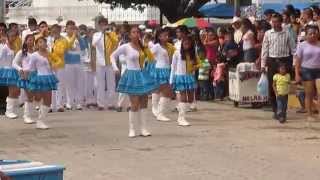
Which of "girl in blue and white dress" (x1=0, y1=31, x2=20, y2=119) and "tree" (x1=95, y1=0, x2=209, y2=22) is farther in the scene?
"tree" (x1=95, y1=0, x2=209, y2=22)

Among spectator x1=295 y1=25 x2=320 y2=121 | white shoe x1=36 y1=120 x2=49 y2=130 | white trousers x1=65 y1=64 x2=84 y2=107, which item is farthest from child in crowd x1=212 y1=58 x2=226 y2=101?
white shoe x1=36 y1=120 x2=49 y2=130

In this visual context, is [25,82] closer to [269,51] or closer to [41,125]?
[41,125]

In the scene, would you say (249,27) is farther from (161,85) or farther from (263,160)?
(263,160)

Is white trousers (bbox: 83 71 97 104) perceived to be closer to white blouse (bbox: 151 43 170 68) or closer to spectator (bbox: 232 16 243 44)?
white blouse (bbox: 151 43 170 68)

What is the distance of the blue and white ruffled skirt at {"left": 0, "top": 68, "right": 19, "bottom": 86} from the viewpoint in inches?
598

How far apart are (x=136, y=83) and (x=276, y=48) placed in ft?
11.3

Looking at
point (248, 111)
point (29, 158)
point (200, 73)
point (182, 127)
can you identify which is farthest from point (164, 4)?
point (29, 158)

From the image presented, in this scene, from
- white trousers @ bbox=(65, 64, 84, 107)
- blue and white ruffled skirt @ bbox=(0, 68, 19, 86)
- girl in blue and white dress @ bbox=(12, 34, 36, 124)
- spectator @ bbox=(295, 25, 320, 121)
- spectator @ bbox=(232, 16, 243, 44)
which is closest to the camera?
spectator @ bbox=(295, 25, 320, 121)

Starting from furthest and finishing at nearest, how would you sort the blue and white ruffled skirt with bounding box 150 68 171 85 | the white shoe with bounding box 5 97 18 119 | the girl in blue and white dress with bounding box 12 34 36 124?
the white shoe with bounding box 5 97 18 119
the blue and white ruffled skirt with bounding box 150 68 171 85
the girl in blue and white dress with bounding box 12 34 36 124

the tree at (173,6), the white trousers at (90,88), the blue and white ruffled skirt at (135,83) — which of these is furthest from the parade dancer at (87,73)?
the tree at (173,6)

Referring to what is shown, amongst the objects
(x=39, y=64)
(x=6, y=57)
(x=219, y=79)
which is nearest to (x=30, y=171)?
(x=39, y=64)

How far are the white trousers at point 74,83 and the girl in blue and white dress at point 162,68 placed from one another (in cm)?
264

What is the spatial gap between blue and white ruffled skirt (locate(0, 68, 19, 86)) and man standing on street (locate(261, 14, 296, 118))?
4.91 m

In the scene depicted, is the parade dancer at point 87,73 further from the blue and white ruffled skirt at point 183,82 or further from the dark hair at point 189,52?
the blue and white ruffled skirt at point 183,82
